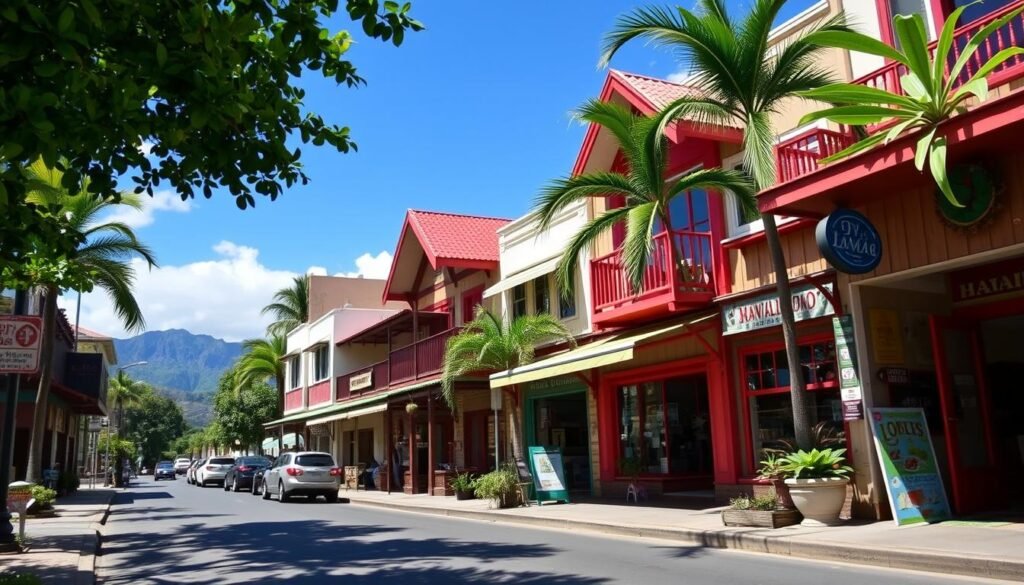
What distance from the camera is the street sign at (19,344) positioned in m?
9.36

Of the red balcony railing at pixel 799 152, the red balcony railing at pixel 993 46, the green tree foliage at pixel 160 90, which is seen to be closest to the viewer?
the green tree foliage at pixel 160 90

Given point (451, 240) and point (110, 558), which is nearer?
point (110, 558)

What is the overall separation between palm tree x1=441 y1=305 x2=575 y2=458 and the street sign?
33.8 feet

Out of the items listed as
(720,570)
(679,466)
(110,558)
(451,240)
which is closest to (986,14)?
(720,570)

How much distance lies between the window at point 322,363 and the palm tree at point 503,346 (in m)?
16.8

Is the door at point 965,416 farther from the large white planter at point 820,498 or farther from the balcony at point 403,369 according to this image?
the balcony at point 403,369

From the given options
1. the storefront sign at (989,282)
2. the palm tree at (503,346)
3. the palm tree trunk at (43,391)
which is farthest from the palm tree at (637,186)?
the palm tree trunk at (43,391)

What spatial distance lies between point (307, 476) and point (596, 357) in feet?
39.1

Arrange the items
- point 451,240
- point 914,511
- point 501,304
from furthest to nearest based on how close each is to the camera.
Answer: point 451,240
point 501,304
point 914,511

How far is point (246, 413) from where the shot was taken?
50.8 meters

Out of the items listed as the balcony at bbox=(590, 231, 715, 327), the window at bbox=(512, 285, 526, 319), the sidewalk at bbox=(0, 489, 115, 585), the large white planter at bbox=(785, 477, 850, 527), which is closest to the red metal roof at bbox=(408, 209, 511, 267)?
the window at bbox=(512, 285, 526, 319)

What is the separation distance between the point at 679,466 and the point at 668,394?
1.56 meters

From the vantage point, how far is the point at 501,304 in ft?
74.5

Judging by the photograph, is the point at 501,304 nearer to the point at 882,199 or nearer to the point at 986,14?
the point at 882,199
